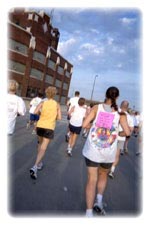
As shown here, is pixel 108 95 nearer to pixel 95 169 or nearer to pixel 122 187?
pixel 95 169

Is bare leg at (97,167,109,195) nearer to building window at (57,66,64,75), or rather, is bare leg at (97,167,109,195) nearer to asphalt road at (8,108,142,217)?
asphalt road at (8,108,142,217)

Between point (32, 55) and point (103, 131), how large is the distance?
41.6 meters

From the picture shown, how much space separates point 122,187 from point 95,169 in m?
2.05

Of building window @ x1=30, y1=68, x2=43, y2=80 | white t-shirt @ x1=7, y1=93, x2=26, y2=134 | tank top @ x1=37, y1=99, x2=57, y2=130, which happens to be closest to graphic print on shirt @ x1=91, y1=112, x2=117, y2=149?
white t-shirt @ x1=7, y1=93, x2=26, y2=134

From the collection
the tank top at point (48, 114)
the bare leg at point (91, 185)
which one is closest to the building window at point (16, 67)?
the tank top at point (48, 114)

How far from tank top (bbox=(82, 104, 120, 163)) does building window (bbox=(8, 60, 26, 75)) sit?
36.2 metres

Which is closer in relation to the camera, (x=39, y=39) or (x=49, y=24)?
(x=39, y=39)

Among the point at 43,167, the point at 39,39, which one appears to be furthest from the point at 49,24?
the point at 43,167

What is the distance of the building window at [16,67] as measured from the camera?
3866cm

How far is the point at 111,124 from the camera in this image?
Answer: 3703 millimetres

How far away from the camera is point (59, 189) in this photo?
185 inches

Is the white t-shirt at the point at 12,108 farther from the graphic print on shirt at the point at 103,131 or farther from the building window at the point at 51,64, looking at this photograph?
the building window at the point at 51,64

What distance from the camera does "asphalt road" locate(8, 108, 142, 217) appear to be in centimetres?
389

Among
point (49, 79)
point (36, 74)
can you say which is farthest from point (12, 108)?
point (49, 79)
